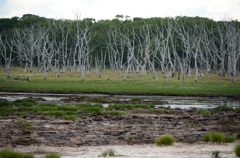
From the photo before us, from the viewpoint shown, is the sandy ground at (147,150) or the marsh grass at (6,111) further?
the marsh grass at (6,111)

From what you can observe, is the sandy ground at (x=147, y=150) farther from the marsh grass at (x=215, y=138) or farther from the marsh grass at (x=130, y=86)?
the marsh grass at (x=130, y=86)

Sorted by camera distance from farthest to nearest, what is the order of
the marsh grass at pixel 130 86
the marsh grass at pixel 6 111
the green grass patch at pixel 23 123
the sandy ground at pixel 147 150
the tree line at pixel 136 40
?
the tree line at pixel 136 40
the marsh grass at pixel 130 86
the marsh grass at pixel 6 111
the green grass patch at pixel 23 123
the sandy ground at pixel 147 150

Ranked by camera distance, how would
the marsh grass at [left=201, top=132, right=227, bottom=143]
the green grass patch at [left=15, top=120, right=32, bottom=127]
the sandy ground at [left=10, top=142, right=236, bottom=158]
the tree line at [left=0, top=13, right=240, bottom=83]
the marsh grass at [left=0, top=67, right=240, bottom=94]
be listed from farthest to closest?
the tree line at [left=0, top=13, right=240, bottom=83], the marsh grass at [left=0, top=67, right=240, bottom=94], the green grass patch at [left=15, top=120, right=32, bottom=127], the marsh grass at [left=201, top=132, right=227, bottom=143], the sandy ground at [left=10, top=142, right=236, bottom=158]

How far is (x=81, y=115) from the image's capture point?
2134cm

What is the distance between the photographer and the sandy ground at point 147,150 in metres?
11.0

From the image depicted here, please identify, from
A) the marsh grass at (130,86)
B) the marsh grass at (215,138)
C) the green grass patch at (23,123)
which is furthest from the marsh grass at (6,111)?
the marsh grass at (130,86)

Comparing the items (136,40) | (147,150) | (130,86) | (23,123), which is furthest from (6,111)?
(136,40)

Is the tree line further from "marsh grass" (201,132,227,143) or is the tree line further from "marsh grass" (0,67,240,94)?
"marsh grass" (201,132,227,143)

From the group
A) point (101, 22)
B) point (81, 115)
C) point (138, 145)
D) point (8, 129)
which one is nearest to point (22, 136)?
point (8, 129)

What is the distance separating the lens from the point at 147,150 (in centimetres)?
1193

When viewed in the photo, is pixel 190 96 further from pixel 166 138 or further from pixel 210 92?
pixel 166 138

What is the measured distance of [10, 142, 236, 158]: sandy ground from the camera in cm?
1103

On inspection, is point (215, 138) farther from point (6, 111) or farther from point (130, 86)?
point (130, 86)

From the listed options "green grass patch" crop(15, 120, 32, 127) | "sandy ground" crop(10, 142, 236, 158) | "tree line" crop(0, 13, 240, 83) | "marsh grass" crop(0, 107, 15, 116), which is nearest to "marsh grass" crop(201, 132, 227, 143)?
"sandy ground" crop(10, 142, 236, 158)
